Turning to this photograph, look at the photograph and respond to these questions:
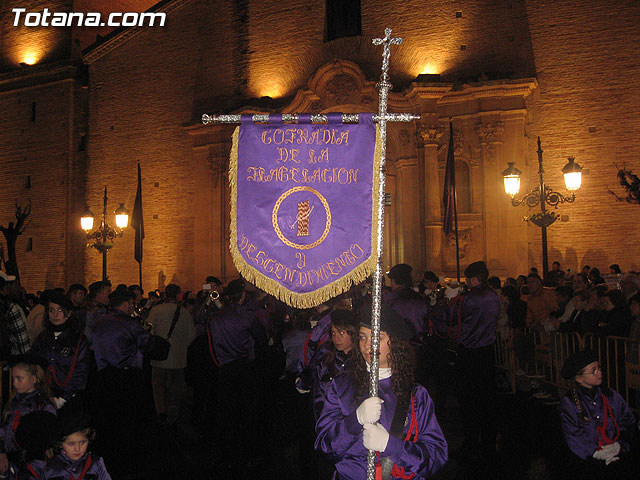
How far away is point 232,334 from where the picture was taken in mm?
7648

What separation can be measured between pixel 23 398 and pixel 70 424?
1.09 metres

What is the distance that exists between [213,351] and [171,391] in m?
2.06

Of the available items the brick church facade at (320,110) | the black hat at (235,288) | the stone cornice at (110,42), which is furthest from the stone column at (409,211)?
the stone cornice at (110,42)

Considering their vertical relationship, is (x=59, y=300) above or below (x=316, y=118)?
below

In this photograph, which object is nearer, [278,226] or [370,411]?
[370,411]

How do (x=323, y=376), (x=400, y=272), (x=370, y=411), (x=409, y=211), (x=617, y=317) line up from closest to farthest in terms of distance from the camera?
(x=370, y=411) → (x=323, y=376) → (x=617, y=317) → (x=400, y=272) → (x=409, y=211)

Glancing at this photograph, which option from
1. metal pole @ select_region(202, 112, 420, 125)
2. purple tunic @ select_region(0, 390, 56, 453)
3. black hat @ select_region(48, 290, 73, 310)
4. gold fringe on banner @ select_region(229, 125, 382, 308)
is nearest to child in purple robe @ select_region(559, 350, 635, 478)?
gold fringe on banner @ select_region(229, 125, 382, 308)

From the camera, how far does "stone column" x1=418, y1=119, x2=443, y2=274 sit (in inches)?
721

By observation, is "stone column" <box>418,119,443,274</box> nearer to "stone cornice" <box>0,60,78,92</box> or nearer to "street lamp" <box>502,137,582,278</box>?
"street lamp" <box>502,137,582,278</box>

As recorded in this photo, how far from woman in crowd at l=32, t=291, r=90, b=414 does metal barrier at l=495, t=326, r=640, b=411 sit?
6.46m

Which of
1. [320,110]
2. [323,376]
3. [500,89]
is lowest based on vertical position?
[323,376]

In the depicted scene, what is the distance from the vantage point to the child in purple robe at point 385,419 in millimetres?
3201

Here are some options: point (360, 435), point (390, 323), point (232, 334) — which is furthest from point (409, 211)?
point (360, 435)

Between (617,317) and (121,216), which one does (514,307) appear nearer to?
(617,317)
